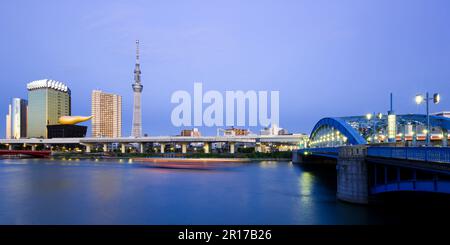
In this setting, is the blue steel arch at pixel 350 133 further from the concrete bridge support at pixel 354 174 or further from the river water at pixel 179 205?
the concrete bridge support at pixel 354 174

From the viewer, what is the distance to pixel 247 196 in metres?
38.0

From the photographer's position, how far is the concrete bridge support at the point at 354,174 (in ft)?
84.1

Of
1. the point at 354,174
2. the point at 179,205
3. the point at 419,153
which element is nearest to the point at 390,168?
the point at 354,174

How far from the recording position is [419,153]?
17375mm

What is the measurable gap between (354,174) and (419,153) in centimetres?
924

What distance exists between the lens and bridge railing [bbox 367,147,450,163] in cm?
1520

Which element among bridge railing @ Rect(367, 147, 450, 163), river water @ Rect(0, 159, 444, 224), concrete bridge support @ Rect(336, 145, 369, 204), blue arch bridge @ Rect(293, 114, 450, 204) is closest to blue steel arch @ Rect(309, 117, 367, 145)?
blue arch bridge @ Rect(293, 114, 450, 204)

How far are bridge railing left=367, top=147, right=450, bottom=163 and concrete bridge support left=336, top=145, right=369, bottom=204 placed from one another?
2.53 m

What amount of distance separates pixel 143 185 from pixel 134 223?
23.2 meters

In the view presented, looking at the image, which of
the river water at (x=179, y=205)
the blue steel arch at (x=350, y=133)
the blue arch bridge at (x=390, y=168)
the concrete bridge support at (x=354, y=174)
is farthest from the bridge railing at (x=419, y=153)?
the blue steel arch at (x=350, y=133)

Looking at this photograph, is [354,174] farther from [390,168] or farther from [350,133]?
[350,133]

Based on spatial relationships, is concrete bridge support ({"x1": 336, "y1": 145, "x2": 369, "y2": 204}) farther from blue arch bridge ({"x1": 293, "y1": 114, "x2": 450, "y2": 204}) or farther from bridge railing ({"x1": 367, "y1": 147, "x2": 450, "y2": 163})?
bridge railing ({"x1": 367, "y1": 147, "x2": 450, "y2": 163})
